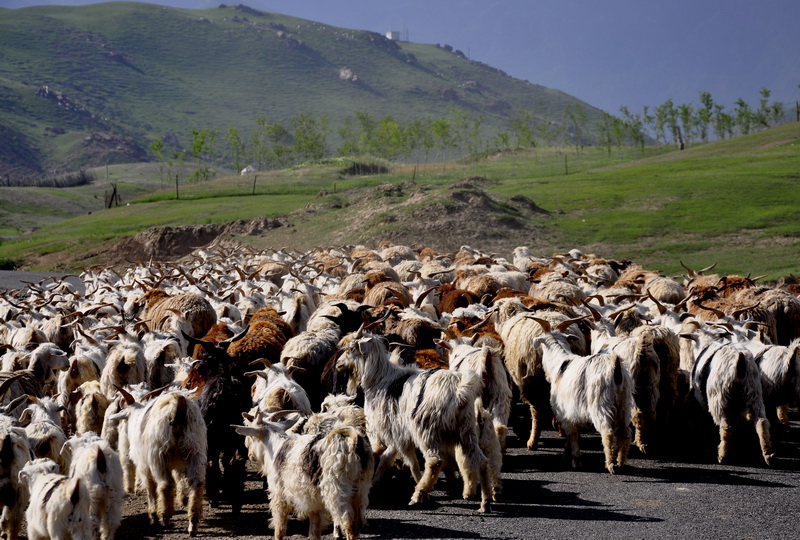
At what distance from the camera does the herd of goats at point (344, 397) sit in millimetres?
8164

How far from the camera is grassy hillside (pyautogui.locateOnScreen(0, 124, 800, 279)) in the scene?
38.2m

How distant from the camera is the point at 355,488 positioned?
7664 mm

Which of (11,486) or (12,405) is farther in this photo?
(12,405)

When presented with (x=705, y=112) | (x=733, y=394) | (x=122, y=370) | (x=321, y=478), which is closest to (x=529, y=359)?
(x=733, y=394)

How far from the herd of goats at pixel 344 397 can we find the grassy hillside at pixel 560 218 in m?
17.4

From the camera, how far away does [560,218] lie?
4491 cm

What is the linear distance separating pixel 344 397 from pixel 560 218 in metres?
36.3

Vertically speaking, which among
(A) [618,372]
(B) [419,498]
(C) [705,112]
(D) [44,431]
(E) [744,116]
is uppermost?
(C) [705,112]

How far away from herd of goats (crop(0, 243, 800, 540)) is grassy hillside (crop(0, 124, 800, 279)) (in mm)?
17381

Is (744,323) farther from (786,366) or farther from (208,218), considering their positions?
Answer: (208,218)

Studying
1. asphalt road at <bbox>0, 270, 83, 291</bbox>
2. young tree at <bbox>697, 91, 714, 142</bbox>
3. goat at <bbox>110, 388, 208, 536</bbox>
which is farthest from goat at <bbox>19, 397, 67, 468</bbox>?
young tree at <bbox>697, 91, 714, 142</bbox>

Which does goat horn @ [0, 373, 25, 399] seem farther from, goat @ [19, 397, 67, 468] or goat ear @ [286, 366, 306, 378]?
goat ear @ [286, 366, 306, 378]

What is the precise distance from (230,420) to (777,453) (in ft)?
23.5

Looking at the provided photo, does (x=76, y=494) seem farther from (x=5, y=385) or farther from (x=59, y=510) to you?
(x=5, y=385)
